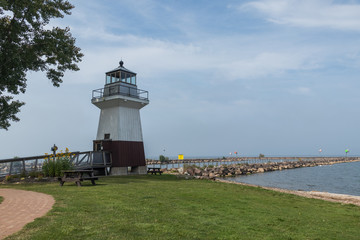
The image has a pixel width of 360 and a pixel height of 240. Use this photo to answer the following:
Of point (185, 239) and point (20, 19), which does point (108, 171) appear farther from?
point (185, 239)

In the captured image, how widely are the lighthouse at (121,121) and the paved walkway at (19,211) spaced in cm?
1347

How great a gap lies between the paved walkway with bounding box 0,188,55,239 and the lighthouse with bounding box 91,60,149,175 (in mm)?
Result: 13469

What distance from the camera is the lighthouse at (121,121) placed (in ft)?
76.1

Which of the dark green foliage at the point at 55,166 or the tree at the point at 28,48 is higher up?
the tree at the point at 28,48

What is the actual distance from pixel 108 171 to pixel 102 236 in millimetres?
19658

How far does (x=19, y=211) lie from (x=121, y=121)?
16168mm

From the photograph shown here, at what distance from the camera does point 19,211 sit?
24.8ft

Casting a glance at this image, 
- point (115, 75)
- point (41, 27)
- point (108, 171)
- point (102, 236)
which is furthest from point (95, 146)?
point (102, 236)

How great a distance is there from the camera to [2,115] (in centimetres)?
1816

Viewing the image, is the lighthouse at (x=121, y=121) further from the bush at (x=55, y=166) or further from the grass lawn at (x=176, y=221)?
the grass lawn at (x=176, y=221)

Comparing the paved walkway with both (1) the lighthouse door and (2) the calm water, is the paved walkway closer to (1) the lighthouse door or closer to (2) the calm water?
(1) the lighthouse door

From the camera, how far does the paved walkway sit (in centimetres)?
600

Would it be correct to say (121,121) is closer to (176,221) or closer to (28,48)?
(28,48)

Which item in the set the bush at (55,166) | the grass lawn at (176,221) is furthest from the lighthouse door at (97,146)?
the grass lawn at (176,221)
